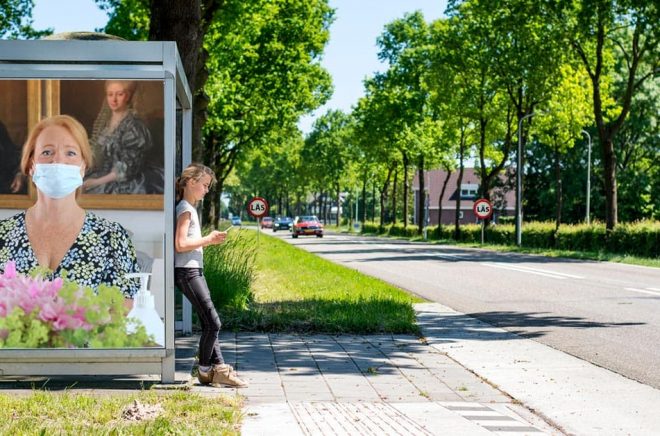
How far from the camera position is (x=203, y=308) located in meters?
7.83

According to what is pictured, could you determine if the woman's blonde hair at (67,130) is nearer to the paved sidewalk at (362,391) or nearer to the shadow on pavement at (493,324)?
the paved sidewalk at (362,391)

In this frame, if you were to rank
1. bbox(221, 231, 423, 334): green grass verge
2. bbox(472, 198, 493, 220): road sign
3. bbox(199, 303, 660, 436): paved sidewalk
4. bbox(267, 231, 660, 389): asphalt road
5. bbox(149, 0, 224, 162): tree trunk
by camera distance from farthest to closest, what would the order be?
bbox(472, 198, 493, 220): road sign, bbox(149, 0, 224, 162): tree trunk, bbox(221, 231, 423, 334): green grass verge, bbox(267, 231, 660, 389): asphalt road, bbox(199, 303, 660, 436): paved sidewalk

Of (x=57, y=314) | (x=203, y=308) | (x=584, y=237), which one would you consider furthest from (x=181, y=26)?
(x=584, y=237)

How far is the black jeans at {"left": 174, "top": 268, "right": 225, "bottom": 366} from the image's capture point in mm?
7797

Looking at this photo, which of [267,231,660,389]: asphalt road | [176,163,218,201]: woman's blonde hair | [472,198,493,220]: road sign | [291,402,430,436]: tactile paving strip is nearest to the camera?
[291,402,430,436]: tactile paving strip

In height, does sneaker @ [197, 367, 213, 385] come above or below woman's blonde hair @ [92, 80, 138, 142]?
below

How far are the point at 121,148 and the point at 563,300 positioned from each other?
10.8 m

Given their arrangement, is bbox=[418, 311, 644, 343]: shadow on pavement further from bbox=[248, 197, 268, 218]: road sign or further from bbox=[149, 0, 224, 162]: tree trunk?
bbox=[248, 197, 268, 218]: road sign

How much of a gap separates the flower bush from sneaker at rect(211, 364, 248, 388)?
0.70 m

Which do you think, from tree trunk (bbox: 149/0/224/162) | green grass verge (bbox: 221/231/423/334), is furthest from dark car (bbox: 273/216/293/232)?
tree trunk (bbox: 149/0/224/162)

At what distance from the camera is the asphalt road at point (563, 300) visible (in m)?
10.7

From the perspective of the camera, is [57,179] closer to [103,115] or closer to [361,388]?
[103,115]

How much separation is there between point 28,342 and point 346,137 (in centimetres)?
9342

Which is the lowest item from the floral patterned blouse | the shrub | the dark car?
the dark car
